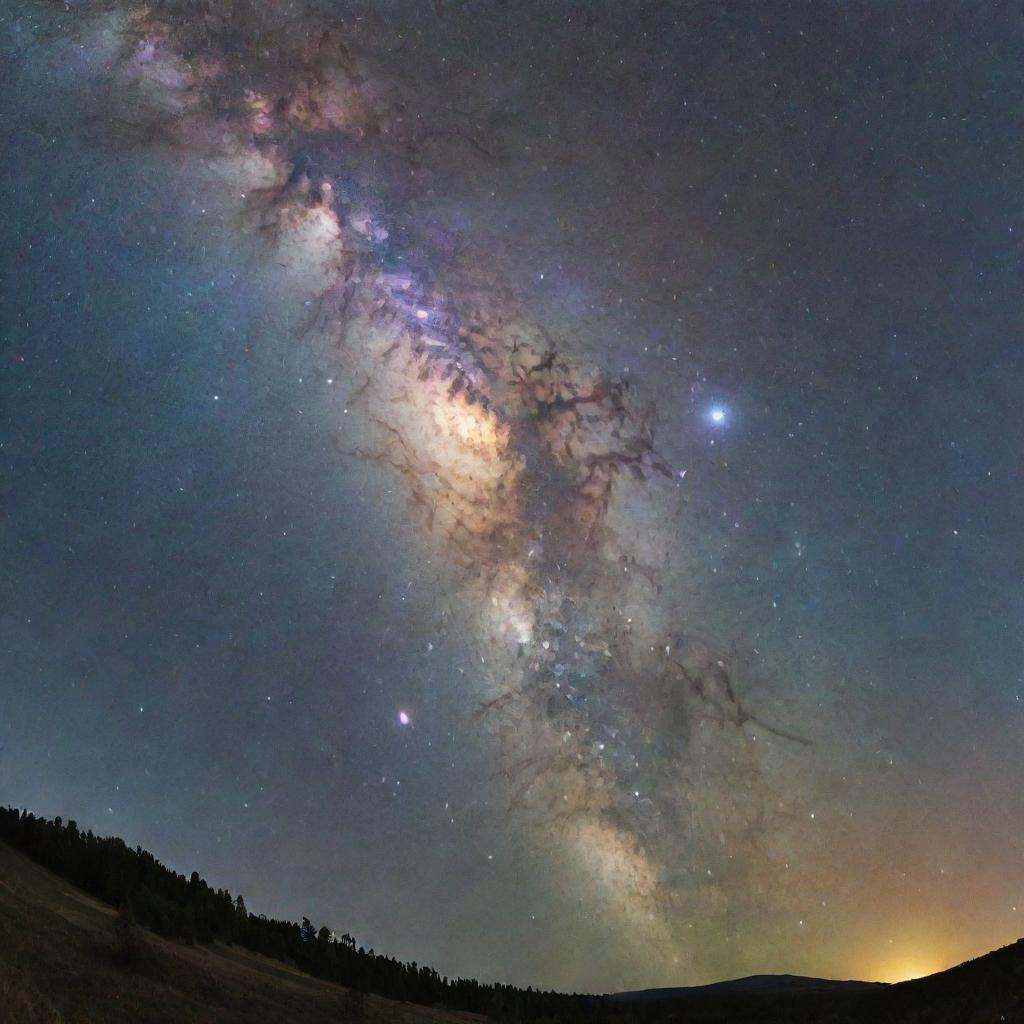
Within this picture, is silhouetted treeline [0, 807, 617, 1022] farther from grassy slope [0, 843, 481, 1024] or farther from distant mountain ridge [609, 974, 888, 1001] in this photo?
distant mountain ridge [609, 974, 888, 1001]

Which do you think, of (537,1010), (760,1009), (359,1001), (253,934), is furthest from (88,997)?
(760,1009)

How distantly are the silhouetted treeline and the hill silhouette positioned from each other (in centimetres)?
5

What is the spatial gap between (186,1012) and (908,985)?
24.2 m

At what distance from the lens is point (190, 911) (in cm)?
1881

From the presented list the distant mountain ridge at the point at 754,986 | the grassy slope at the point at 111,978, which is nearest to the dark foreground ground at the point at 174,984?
the grassy slope at the point at 111,978

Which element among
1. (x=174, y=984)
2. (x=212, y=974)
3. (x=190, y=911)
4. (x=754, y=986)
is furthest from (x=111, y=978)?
(x=754, y=986)

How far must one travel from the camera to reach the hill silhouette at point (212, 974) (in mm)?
12945

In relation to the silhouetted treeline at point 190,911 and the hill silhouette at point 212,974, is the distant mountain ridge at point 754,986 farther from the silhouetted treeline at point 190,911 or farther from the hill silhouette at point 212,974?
the silhouetted treeline at point 190,911

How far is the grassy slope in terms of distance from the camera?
1189cm

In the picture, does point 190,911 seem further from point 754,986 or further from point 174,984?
point 754,986

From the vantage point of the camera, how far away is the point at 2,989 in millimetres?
9508

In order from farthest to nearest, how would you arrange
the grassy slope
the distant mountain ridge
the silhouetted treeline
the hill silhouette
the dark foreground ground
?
the distant mountain ridge < the silhouetted treeline < the hill silhouette < the dark foreground ground < the grassy slope

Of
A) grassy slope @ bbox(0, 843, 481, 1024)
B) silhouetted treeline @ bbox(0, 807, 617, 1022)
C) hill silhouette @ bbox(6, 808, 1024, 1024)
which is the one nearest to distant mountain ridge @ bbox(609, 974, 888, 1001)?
hill silhouette @ bbox(6, 808, 1024, 1024)

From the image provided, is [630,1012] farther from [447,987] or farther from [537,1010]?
[447,987]
